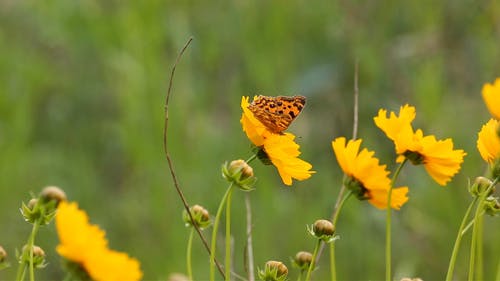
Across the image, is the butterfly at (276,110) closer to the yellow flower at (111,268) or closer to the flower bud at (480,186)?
the flower bud at (480,186)

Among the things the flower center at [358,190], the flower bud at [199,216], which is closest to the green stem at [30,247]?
the flower bud at [199,216]

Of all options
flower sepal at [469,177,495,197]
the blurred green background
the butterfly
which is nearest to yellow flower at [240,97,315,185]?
the butterfly

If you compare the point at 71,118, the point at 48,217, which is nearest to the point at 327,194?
the point at 71,118

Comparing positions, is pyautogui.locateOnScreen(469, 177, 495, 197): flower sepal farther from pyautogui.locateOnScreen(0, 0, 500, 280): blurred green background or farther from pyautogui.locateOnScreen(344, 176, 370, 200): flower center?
pyautogui.locateOnScreen(0, 0, 500, 280): blurred green background

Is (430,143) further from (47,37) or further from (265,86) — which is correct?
(47,37)

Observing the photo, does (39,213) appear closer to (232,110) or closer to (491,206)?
(491,206)

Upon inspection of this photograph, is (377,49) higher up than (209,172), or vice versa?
(377,49)
